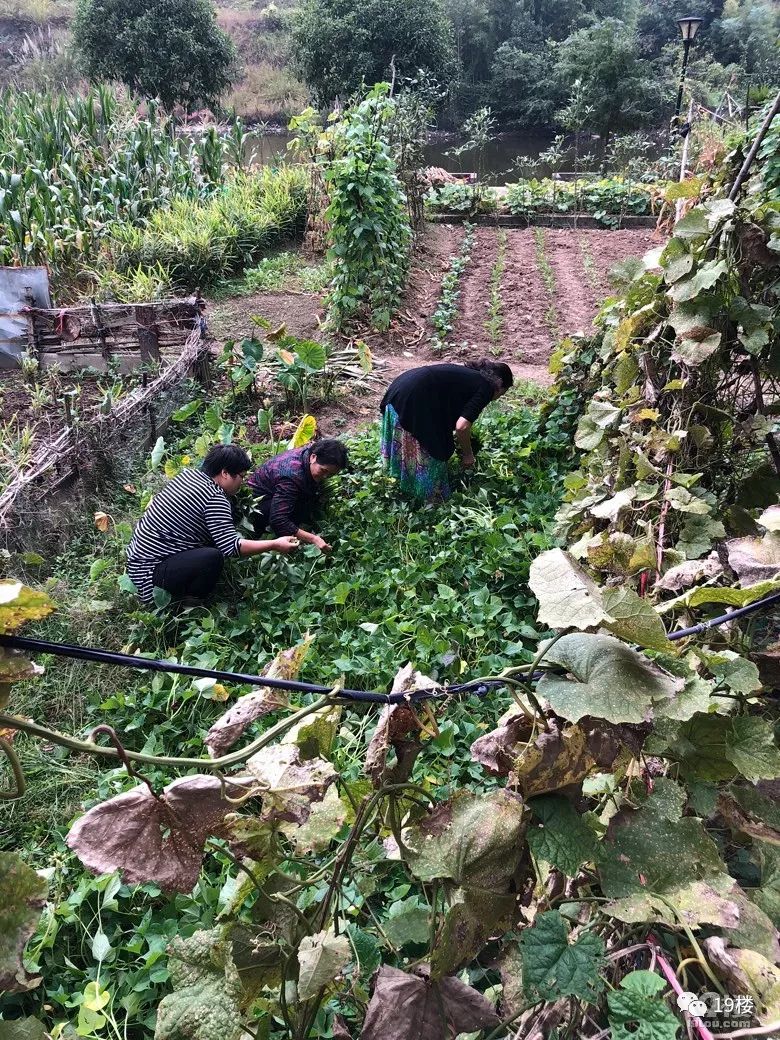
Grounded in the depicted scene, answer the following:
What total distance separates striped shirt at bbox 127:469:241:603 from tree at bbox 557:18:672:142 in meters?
23.1

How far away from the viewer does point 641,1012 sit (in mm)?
824

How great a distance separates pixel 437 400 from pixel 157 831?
3.46m

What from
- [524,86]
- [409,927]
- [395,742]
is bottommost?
[409,927]

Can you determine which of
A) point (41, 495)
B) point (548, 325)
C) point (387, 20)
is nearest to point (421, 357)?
point (548, 325)

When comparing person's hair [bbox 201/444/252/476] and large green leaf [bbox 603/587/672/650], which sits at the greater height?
large green leaf [bbox 603/587/672/650]

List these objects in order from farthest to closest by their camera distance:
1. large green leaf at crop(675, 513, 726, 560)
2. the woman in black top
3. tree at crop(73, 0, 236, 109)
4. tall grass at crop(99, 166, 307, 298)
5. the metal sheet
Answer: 1. tree at crop(73, 0, 236, 109)
2. tall grass at crop(99, 166, 307, 298)
3. the metal sheet
4. the woman in black top
5. large green leaf at crop(675, 513, 726, 560)

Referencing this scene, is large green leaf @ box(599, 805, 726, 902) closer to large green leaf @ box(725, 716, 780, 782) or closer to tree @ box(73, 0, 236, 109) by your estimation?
large green leaf @ box(725, 716, 780, 782)

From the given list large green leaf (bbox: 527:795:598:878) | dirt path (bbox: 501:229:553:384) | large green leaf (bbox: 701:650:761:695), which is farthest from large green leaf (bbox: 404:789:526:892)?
dirt path (bbox: 501:229:553:384)

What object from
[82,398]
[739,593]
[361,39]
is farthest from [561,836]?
[361,39]

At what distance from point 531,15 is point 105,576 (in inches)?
1365

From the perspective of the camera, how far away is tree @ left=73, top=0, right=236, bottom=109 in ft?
68.3

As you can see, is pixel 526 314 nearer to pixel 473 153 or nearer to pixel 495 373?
pixel 495 373

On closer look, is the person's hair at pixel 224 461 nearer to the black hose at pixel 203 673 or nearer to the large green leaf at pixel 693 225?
the large green leaf at pixel 693 225

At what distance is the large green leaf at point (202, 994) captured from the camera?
90cm
